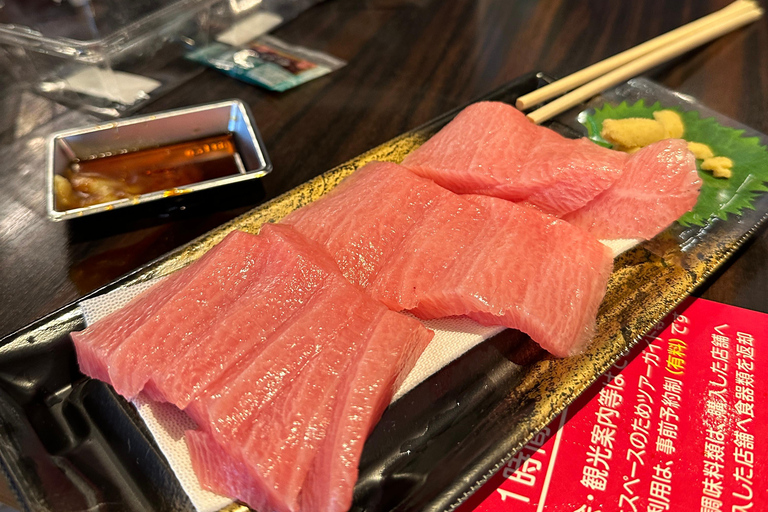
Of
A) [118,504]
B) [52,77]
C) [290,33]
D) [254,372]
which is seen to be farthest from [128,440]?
[290,33]

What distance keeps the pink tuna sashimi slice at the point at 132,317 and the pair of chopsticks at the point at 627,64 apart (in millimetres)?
1812

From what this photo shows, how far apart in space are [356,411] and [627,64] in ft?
9.32

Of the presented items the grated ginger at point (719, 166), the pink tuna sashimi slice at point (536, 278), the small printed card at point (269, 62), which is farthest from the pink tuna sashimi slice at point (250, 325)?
the small printed card at point (269, 62)

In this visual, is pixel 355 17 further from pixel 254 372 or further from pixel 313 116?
pixel 254 372

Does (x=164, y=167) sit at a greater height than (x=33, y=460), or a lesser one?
greater

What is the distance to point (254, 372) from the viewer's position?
1549mm

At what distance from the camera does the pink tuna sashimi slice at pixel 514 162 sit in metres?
2.11

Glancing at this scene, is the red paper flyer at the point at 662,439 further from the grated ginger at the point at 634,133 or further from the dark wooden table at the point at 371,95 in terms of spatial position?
the grated ginger at the point at 634,133

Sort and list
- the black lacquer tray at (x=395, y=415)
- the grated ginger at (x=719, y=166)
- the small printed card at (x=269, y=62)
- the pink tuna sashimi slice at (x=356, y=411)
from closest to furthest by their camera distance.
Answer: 1. the pink tuna sashimi slice at (x=356, y=411)
2. the black lacquer tray at (x=395, y=415)
3. the grated ginger at (x=719, y=166)
4. the small printed card at (x=269, y=62)

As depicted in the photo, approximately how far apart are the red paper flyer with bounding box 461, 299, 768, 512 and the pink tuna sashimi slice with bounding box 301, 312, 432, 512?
0.44 metres

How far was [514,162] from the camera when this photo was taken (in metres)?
2.23

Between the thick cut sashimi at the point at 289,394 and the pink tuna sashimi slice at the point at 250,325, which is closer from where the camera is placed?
the thick cut sashimi at the point at 289,394

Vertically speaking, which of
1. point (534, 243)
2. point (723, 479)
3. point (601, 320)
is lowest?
point (723, 479)

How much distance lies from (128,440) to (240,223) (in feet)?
3.18
